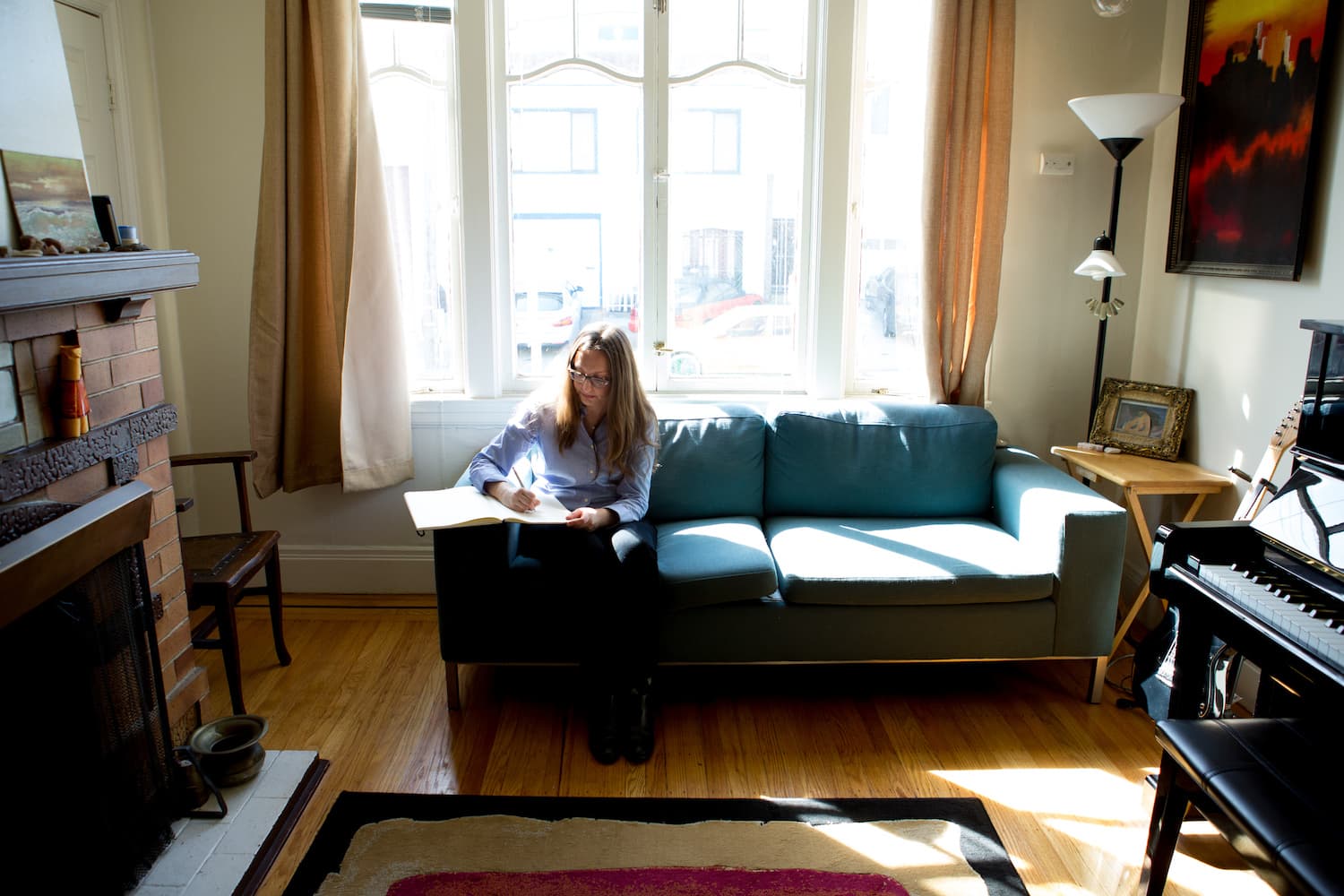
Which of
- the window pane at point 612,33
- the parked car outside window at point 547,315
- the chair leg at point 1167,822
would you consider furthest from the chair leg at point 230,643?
the chair leg at point 1167,822

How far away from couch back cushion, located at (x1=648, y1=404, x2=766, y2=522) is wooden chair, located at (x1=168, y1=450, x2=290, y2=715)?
121 cm

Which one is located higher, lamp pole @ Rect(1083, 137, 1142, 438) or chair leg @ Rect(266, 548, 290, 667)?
lamp pole @ Rect(1083, 137, 1142, 438)

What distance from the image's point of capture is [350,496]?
11.8 feet

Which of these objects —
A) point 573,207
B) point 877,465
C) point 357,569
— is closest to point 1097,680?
point 877,465

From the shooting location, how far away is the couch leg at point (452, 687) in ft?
9.13

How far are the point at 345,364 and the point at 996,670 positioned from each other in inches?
93.4

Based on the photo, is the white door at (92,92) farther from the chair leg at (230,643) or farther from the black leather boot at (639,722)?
the black leather boot at (639,722)

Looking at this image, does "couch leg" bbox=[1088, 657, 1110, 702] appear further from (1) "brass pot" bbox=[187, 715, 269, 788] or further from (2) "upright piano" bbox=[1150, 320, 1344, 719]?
(1) "brass pot" bbox=[187, 715, 269, 788]

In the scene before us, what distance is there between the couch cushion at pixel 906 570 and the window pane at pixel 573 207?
3.86 feet

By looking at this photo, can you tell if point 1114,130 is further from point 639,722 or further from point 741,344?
point 639,722

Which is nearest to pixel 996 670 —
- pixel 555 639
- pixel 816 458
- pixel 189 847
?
pixel 816 458

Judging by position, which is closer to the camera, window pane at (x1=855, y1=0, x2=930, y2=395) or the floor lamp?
the floor lamp

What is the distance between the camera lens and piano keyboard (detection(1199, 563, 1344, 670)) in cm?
178

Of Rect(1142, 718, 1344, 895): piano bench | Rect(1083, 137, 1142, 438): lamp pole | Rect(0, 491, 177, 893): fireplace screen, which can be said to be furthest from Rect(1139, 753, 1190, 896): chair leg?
Rect(0, 491, 177, 893): fireplace screen
